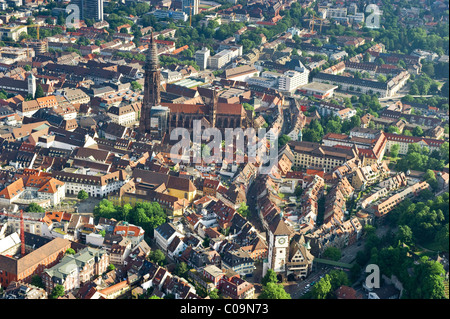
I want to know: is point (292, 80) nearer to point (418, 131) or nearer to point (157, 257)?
point (418, 131)

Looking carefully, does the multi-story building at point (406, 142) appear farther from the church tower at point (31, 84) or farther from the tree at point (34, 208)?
the church tower at point (31, 84)

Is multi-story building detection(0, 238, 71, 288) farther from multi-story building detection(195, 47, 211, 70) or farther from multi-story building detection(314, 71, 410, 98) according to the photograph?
multi-story building detection(195, 47, 211, 70)

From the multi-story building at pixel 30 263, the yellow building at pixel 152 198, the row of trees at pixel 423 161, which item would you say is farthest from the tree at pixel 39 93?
the row of trees at pixel 423 161

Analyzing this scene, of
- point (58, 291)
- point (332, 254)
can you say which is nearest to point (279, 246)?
point (332, 254)

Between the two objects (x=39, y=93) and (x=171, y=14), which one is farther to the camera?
(x=171, y=14)

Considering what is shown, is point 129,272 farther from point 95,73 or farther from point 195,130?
point 95,73

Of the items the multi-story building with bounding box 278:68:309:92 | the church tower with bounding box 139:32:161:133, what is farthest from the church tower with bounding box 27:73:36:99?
the multi-story building with bounding box 278:68:309:92
